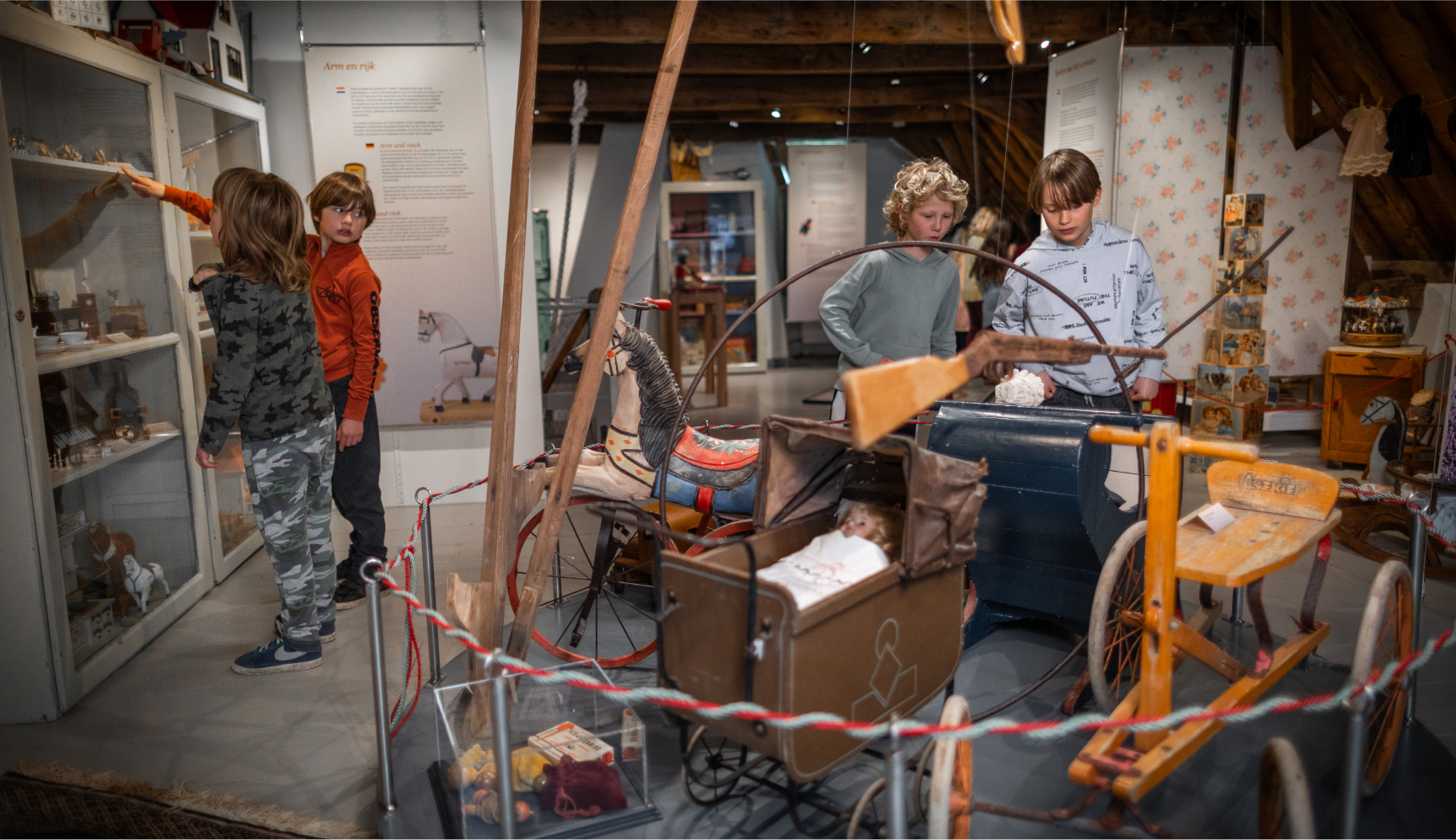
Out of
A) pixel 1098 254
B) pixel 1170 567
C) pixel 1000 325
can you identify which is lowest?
pixel 1170 567

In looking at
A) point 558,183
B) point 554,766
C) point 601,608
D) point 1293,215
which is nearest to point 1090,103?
point 1293,215

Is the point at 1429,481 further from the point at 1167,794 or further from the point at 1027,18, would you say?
the point at 1027,18

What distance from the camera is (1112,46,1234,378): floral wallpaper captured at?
578 cm

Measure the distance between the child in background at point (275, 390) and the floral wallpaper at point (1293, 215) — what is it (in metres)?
5.67

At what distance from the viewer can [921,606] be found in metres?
2.07

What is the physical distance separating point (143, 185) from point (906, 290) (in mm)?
2776

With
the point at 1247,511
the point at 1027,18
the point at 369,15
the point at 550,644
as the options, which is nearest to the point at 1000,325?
the point at 1247,511

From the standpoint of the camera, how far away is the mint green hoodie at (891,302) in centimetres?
329

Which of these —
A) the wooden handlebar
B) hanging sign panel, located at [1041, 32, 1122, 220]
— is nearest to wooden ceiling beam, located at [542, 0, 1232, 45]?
hanging sign panel, located at [1041, 32, 1122, 220]

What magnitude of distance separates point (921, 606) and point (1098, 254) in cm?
170

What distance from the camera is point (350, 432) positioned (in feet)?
11.8

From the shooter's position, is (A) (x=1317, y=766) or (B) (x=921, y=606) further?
(A) (x=1317, y=766)

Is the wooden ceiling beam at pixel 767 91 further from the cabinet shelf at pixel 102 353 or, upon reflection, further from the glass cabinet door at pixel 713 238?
the cabinet shelf at pixel 102 353

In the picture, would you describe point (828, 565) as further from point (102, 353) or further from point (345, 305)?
point (102, 353)
